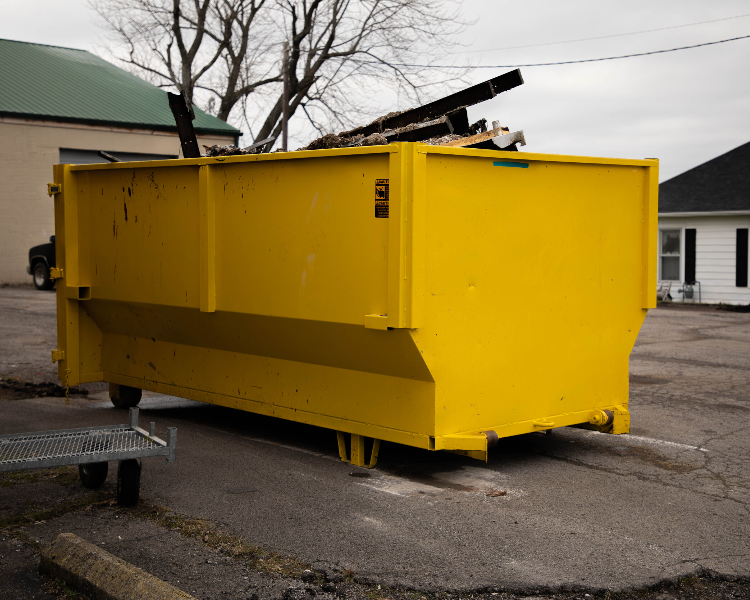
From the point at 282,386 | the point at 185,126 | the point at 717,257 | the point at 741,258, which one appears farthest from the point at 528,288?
the point at 717,257

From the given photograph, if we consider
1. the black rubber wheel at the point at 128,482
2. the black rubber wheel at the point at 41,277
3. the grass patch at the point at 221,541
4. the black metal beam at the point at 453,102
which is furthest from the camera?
the black rubber wheel at the point at 41,277

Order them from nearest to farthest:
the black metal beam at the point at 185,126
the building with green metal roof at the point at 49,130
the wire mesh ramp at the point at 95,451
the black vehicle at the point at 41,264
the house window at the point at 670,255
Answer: the wire mesh ramp at the point at 95,451 < the black metal beam at the point at 185,126 < the black vehicle at the point at 41,264 < the house window at the point at 670,255 < the building with green metal roof at the point at 49,130

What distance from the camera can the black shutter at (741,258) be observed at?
22844 mm

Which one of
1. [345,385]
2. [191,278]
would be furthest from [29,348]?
[345,385]

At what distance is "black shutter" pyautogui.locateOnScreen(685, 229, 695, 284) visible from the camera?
2403 cm

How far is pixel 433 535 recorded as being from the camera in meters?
4.46

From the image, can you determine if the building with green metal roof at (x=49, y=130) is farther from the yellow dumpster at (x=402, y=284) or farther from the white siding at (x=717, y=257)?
the yellow dumpster at (x=402, y=284)

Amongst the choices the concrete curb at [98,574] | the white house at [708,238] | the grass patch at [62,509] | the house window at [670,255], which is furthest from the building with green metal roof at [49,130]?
the concrete curb at [98,574]

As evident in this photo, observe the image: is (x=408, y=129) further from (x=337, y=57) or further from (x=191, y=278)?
(x=337, y=57)

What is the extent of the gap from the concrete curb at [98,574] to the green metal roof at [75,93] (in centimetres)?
2454

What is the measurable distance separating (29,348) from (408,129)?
26.6ft

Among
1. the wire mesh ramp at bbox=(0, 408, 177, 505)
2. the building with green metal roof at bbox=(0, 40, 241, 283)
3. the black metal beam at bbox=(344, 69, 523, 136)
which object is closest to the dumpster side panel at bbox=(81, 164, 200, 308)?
the wire mesh ramp at bbox=(0, 408, 177, 505)

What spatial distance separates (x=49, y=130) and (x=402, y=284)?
2417 cm

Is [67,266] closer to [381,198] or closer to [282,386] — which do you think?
[282,386]
